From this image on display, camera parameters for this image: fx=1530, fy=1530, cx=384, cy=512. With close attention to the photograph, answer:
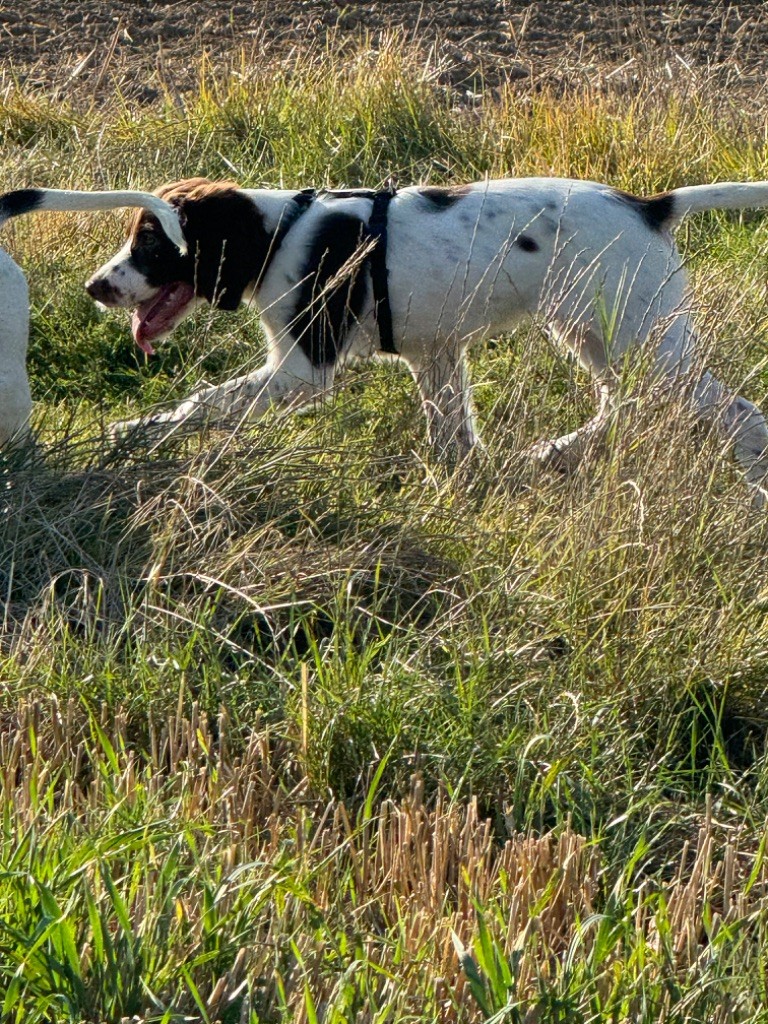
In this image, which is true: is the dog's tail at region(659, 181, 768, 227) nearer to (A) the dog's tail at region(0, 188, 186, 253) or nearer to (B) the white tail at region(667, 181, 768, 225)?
(B) the white tail at region(667, 181, 768, 225)

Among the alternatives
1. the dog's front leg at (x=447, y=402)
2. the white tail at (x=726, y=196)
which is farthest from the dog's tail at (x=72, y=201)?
the white tail at (x=726, y=196)

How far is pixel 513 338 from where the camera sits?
206 inches

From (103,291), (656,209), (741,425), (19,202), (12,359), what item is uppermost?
(19,202)

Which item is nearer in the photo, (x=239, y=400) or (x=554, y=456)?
(x=554, y=456)

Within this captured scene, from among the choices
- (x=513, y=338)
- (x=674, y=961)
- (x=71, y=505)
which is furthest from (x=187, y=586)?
(x=513, y=338)

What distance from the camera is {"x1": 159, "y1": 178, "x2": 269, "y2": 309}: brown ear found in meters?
4.75

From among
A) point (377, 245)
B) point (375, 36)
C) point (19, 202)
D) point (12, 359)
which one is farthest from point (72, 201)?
point (375, 36)

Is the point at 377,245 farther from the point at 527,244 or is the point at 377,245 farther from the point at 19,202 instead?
the point at 19,202

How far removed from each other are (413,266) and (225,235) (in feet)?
1.94

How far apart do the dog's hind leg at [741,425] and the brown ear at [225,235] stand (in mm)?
1448

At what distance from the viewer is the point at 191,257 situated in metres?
4.79

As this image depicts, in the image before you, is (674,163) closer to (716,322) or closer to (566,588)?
(716,322)

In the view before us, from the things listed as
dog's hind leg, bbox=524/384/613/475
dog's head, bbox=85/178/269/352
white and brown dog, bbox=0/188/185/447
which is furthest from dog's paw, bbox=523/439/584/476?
dog's head, bbox=85/178/269/352

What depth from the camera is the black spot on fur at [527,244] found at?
15.5 ft
